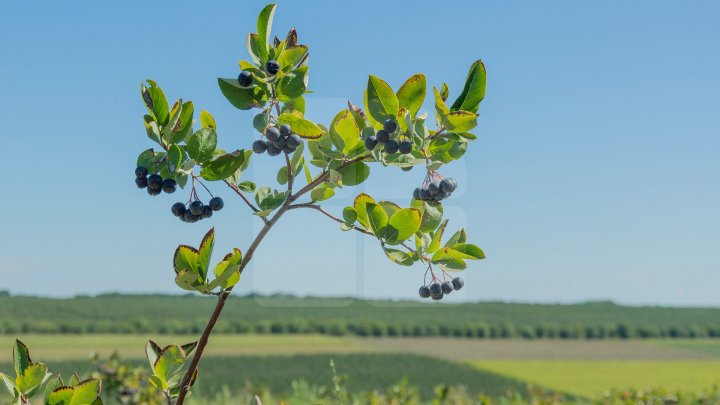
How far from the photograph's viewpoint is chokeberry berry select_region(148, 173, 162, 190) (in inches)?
68.8

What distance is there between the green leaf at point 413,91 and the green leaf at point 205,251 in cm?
50

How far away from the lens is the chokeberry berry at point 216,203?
72.5 inches

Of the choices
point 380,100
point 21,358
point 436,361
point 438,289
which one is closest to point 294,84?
point 380,100

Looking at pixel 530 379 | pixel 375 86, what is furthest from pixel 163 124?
pixel 530 379

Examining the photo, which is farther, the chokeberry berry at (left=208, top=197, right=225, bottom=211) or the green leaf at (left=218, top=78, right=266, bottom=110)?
the chokeberry berry at (left=208, top=197, right=225, bottom=211)

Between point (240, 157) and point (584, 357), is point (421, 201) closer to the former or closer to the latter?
point (240, 157)

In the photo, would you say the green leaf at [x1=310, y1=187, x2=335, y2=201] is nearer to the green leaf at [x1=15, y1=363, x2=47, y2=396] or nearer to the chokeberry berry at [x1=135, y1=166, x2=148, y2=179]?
the chokeberry berry at [x1=135, y1=166, x2=148, y2=179]

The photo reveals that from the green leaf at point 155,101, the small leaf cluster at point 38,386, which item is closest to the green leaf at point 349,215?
the green leaf at point 155,101

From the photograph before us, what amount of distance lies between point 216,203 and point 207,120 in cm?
22

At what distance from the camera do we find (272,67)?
1.66m

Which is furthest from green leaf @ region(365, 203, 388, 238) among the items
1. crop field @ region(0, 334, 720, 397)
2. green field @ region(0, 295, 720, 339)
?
green field @ region(0, 295, 720, 339)

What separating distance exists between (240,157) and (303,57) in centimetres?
26

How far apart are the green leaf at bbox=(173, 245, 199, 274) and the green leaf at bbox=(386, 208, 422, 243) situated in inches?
16.4

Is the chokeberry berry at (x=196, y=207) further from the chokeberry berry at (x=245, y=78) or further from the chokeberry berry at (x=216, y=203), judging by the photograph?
the chokeberry berry at (x=245, y=78)
